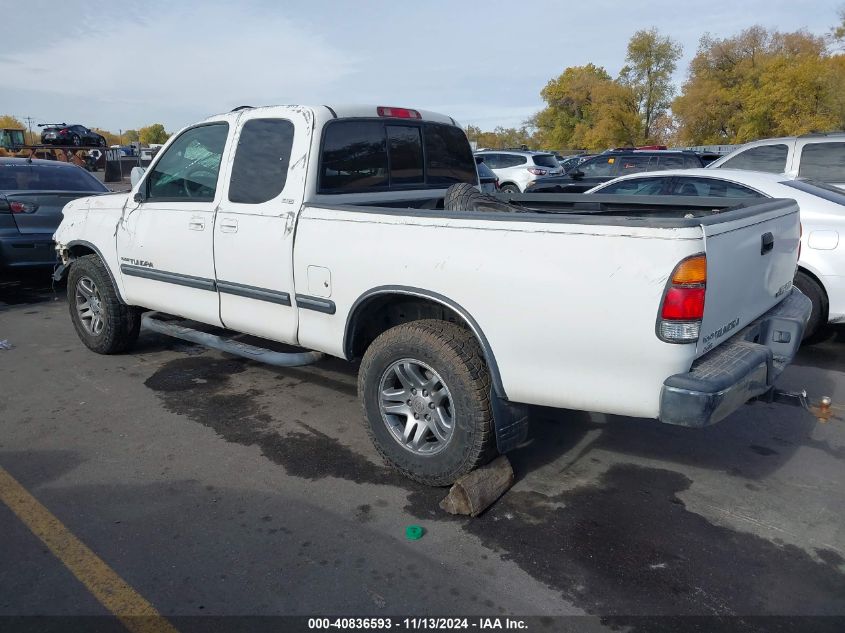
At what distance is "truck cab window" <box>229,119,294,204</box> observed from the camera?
421cm

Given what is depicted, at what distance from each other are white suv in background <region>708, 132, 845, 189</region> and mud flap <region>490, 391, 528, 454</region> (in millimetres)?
6567

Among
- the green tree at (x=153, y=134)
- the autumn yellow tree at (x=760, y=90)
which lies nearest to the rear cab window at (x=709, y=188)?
the autumn yellow tree at (x=760, y=90)

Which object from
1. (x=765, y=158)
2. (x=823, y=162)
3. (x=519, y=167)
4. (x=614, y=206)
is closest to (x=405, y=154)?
(x=614, y=206)

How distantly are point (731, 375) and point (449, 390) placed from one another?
4.18ft

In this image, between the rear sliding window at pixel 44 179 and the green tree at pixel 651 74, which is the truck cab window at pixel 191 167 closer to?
the rear sliding window at pixel 44 179

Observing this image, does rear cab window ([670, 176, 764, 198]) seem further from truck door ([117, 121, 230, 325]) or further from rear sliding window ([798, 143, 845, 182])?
truck door ([117, 121, 230, 325])

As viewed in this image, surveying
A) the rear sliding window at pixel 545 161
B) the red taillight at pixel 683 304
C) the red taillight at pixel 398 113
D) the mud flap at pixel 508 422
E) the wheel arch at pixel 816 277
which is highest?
the red taillight at pixel 398 113

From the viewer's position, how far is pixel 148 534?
322 centimetres

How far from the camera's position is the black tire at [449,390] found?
3.32 metres

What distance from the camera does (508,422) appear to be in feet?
11.0

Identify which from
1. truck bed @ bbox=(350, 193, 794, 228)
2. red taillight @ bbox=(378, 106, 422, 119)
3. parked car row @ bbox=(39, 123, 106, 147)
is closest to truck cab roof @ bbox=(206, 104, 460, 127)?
red taillight @ bbox=(378, 106, 422, 119)

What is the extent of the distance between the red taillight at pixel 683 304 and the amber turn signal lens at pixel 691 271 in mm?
32

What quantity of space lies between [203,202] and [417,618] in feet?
10.3

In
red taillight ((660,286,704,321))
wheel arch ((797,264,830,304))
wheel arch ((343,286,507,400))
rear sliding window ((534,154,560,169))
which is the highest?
rear sliding window ((534,154,560,169))
